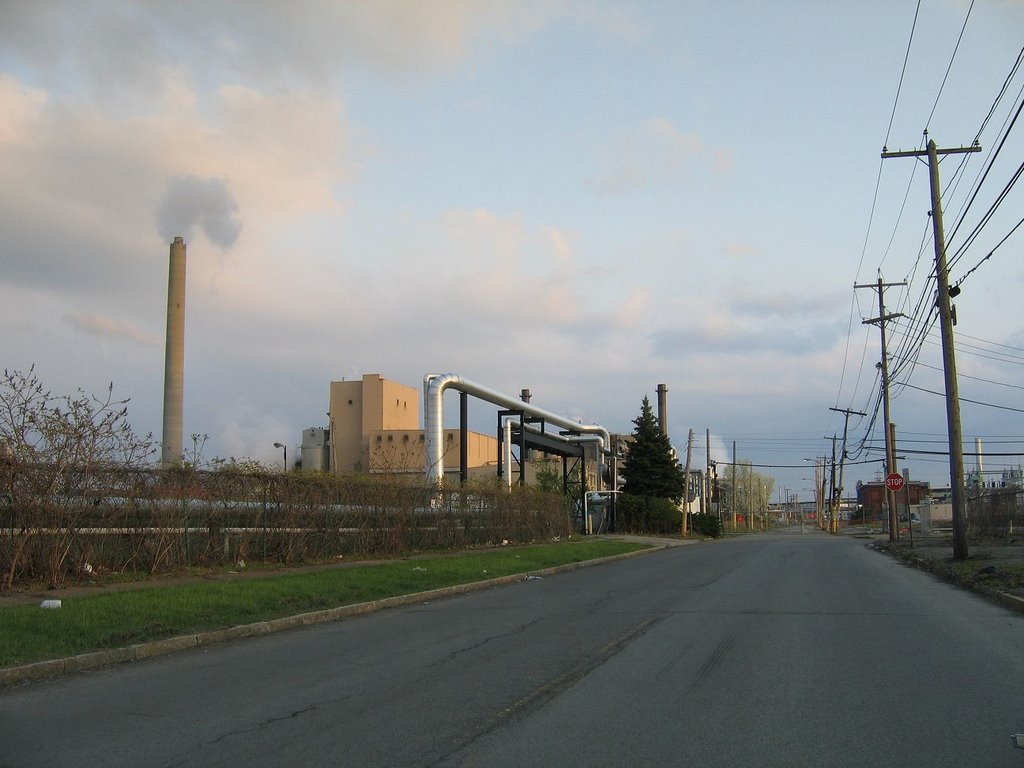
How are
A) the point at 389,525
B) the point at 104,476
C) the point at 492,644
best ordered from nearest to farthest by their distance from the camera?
the point at 492,644
the point at 104,476
the point at 389,525

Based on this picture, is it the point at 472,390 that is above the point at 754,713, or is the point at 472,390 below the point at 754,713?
above

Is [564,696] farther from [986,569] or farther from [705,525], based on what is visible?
[705,525]

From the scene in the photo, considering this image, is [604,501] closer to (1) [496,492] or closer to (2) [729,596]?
(1) [496,492]

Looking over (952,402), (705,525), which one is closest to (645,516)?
(705,525)

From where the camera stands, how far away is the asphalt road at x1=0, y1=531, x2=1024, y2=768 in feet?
20.5

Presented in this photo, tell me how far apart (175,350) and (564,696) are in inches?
1563

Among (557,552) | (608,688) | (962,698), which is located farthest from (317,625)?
(557,552)

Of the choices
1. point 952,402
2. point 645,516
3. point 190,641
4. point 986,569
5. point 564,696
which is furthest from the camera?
point 645,516

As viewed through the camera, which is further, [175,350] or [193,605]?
[175,350]

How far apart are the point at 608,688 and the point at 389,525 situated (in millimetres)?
16252

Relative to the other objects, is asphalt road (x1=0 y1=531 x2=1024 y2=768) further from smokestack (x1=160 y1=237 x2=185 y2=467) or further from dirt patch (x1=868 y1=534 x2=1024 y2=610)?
smokestack (x1=160 y1=237 x2=185 y2=467)

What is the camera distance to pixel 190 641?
11094 mm

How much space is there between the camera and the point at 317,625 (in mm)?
13273

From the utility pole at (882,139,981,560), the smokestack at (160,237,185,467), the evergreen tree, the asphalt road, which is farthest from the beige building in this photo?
the asphalt road
